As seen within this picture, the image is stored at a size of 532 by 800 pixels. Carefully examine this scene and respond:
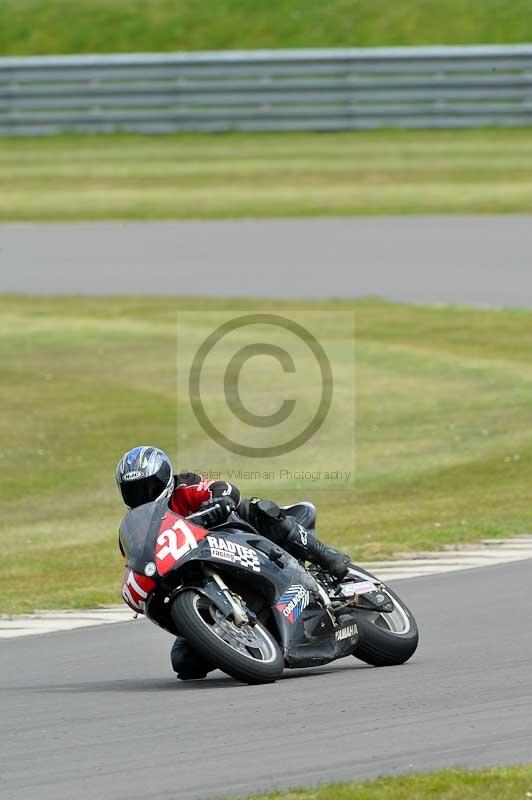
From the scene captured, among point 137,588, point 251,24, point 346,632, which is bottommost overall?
point 346,632

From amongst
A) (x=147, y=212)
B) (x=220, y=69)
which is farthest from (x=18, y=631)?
(x=220, y=69)

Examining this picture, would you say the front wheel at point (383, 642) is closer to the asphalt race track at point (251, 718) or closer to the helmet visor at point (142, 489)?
the asphalt race track at point (251, 718)

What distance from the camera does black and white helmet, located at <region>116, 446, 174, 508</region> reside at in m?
8.04

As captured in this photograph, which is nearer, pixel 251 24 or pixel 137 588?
pixel 137 588

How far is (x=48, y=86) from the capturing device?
33656 millimetres

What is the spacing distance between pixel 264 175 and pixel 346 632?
76.4 ft

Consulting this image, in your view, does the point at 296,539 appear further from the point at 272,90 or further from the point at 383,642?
the point at 272,90

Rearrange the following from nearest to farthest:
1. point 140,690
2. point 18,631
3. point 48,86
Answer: point 140,690 → point 18,631 → point 48,86

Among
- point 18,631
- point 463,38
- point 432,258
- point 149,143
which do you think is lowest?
point 18,631

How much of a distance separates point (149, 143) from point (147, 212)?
572cm

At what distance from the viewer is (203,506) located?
26.9 ft

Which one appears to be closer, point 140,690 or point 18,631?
point 140,690

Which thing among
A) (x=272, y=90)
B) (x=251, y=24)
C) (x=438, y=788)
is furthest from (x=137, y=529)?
(x=251, y=24)

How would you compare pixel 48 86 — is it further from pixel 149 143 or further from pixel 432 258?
pixel 432 258
